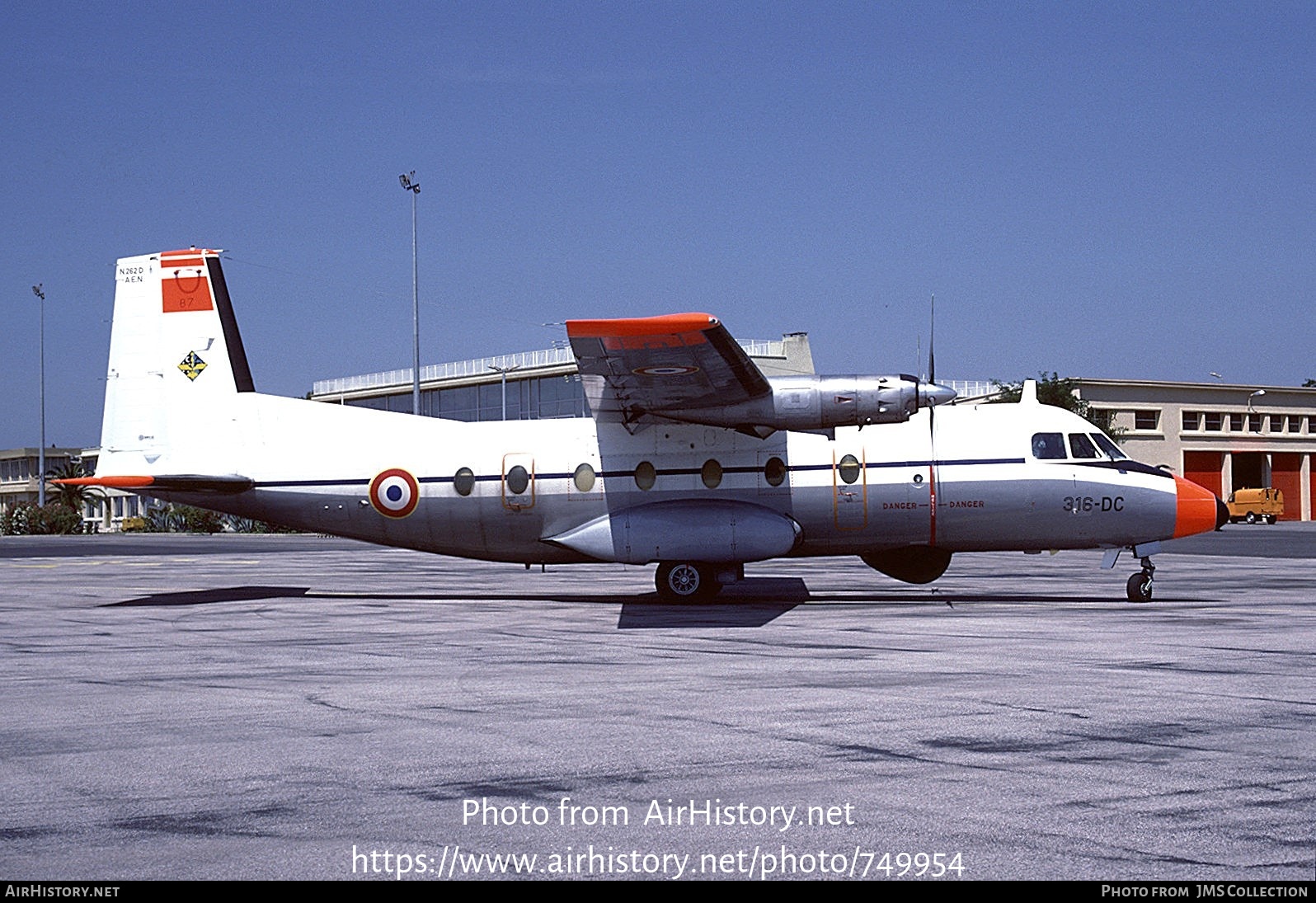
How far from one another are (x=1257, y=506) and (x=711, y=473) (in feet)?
245

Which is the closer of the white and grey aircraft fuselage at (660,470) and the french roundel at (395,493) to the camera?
the white and grey aircraft fuselage at (660,470)

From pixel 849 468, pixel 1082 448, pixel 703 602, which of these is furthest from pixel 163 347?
pixel 1082 448

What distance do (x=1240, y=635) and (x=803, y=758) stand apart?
30.0 ft

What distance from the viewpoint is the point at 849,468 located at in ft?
66.1

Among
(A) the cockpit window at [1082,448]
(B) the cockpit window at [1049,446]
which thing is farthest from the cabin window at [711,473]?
(A) the cockpit window at [1082,448]

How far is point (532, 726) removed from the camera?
8.80 meters

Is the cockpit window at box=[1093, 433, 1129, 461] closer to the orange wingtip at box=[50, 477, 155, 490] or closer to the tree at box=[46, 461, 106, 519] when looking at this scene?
the orange wingtip at box=[50, 477, 155, 490]

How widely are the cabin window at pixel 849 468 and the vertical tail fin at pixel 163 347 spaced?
10.8 m

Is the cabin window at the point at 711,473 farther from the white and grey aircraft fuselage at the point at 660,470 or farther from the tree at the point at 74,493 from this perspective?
the tree at the point at 74,493

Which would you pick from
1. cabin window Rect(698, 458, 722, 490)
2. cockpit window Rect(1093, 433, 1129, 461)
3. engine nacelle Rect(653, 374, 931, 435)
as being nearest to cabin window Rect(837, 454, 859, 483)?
engine nacelle Rect(653, 374, 931, 435)

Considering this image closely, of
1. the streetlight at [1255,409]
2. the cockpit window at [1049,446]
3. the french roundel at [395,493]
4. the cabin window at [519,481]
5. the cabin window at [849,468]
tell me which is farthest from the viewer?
the streetlight at [1255,409]

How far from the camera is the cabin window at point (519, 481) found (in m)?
20.8

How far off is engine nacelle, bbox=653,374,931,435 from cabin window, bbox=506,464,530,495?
13.4 ft

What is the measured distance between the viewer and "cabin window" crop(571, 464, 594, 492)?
2052 cm
